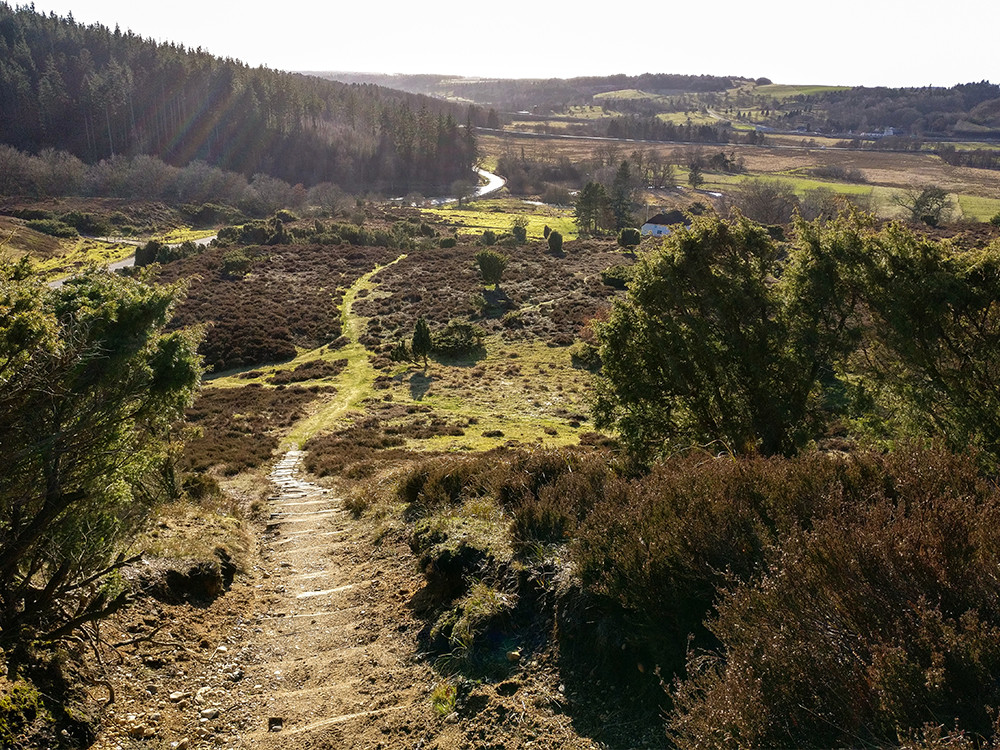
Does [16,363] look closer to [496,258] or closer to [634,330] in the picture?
[634,330]

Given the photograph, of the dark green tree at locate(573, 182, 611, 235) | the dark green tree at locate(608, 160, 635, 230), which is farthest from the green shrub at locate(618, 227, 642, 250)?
the dark green tree at locate(608, 160, 635, 230)

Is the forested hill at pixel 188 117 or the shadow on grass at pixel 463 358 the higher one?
the forested hill at pixel 188 117

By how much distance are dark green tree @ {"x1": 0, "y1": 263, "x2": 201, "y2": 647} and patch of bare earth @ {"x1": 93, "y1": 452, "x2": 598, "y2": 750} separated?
1.04 m

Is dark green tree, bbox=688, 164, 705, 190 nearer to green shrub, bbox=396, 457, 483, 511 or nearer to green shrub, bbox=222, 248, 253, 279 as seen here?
green shrub, bbox=222, 248, 253, 279

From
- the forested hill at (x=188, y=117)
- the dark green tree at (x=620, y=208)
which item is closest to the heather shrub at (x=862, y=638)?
the dark green tree at (x=620, y=208)

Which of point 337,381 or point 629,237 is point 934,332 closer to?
point 337,381

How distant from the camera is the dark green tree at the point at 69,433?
14.8 ft

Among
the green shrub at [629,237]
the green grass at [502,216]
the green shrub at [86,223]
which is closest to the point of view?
the green shrub at [629,237]

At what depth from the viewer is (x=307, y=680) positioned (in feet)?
20.2

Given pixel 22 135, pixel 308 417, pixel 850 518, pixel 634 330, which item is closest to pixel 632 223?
pixel 308 417

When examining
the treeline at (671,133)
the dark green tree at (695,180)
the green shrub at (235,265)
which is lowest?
the green shrub at (235,265)

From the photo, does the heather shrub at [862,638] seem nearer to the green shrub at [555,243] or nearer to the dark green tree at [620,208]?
the green shrub at [555,243]

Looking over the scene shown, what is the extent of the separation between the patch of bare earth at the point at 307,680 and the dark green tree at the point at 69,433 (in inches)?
41.1

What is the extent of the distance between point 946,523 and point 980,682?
1.25m
